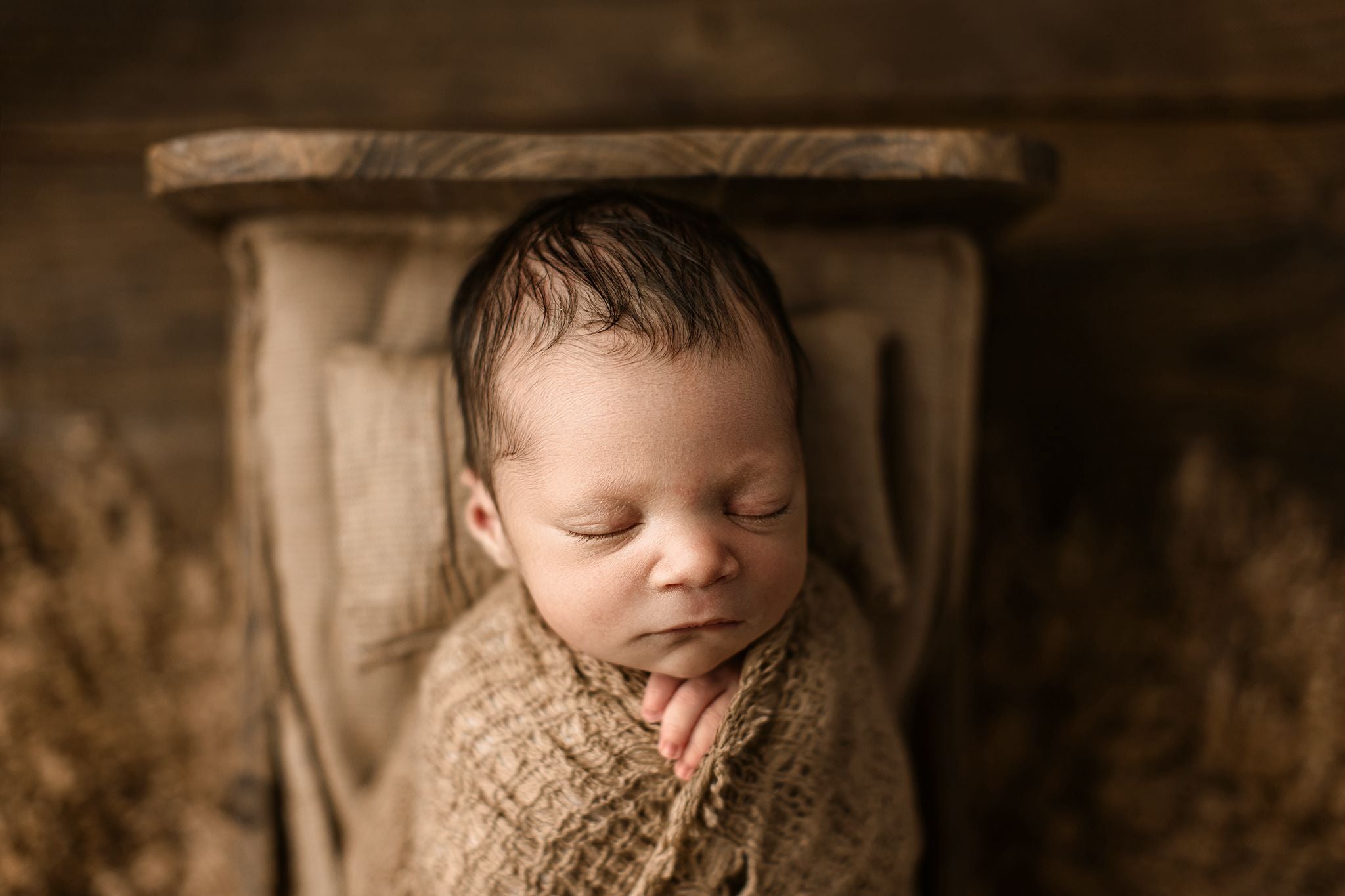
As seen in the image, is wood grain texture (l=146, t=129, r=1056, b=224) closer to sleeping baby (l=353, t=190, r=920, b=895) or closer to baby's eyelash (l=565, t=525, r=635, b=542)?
sleeping baby (l=353, t=190, r=920, b=895)

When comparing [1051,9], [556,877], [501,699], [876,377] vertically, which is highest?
[1051,9]

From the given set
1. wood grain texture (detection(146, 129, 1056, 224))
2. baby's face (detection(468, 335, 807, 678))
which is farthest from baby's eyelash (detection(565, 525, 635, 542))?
wood grain texture (detection(146, 129, 1056, 224))

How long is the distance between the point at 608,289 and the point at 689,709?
0.42m

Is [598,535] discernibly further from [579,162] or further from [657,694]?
[579,162]

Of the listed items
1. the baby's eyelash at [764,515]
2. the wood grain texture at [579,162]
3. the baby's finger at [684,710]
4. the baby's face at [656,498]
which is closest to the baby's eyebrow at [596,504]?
the baby's face at [656,498]

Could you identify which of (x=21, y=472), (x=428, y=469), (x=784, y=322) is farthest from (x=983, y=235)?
(x=21, y=472)

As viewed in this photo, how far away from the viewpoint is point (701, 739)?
920 mm

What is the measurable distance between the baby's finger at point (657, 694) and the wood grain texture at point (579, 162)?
52cm

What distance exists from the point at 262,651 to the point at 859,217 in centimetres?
97

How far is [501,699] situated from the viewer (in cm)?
95

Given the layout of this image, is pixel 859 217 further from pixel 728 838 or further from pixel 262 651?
pixel 262 651

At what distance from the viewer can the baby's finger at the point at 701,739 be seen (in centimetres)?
91

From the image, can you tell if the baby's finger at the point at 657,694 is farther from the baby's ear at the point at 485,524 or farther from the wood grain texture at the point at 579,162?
the wood grain texture at the point at 579,162

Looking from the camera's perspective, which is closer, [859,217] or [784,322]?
[784,322]
